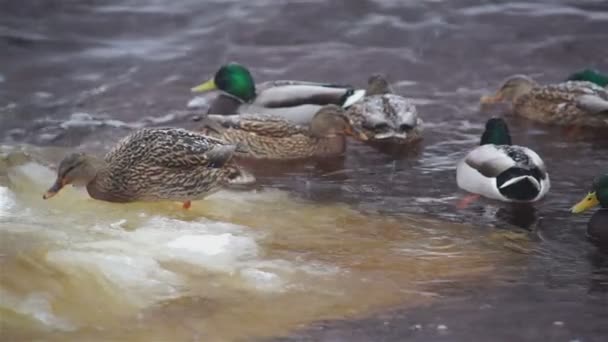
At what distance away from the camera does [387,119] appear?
965 centimetres

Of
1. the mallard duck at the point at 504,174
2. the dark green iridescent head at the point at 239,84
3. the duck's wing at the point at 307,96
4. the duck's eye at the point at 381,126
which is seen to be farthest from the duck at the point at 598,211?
the dark green iridescent head at the point at 239,84

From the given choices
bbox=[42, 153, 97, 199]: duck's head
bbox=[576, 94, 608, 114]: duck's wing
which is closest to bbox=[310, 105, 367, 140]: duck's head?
bbox=[576, 94, 608, 114]: duck's wing

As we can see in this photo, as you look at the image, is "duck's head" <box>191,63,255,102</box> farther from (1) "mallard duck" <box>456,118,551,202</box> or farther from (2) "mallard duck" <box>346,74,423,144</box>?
(1) "mallard duck" <box>456,118,551,202</box>

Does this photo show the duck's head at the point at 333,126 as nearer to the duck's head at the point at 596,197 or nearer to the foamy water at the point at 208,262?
the foamy water at the point at 208,262

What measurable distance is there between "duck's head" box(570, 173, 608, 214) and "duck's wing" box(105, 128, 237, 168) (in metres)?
2.30

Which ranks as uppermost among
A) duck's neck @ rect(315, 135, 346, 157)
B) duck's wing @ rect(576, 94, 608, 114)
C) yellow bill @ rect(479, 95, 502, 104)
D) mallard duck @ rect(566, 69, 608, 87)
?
mallard duck @ rect(566, 69, 608, 87)

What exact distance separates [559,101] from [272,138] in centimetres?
271

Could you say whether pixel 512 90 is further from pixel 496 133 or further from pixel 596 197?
pixel 596 197

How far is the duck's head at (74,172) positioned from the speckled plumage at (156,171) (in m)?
0.07

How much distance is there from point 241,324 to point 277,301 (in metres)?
0.33

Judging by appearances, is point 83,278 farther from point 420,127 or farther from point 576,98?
point 576,98

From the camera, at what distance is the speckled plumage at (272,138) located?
368 inches

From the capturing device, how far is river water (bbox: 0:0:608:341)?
5.73 metres

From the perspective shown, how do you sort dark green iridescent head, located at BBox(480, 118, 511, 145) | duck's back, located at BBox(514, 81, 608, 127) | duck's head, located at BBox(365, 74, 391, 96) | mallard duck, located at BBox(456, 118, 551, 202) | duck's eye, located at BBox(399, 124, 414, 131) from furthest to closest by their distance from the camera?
duck's head, located at BBox(365, 74, 391, 96), duck's back, located at BBox(514, 81, 608, 127), duck's eye, located at BBox(399, 124, 414, 131), dark green iridescent head, located at BBox(480, 118, 511, 145), mallard duck, located at BBox(456, 118, 551, 202)
